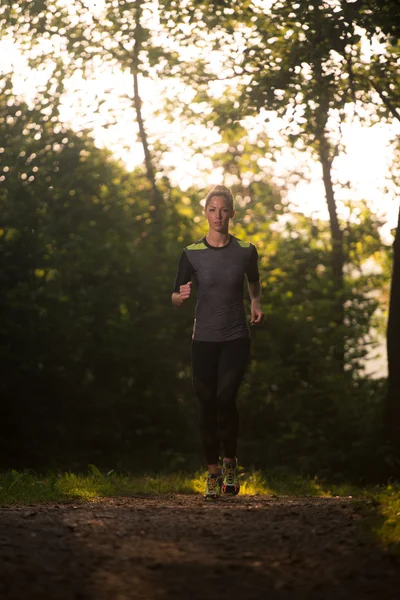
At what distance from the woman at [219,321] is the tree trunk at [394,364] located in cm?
521

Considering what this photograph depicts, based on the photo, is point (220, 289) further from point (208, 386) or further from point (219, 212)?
point (208, 386)

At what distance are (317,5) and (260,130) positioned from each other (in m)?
4.38

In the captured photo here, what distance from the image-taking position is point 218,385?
7863mm

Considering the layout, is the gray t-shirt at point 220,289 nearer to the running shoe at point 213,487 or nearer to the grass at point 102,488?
the running shoe at point 213,487

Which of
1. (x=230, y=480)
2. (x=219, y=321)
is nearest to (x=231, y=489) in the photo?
(x=230, y=480)

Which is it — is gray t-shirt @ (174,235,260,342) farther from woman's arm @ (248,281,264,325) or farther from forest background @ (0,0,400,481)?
forest background @ (0,0,400,481)

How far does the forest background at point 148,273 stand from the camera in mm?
14055

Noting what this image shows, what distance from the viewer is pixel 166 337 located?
1554 centimetres

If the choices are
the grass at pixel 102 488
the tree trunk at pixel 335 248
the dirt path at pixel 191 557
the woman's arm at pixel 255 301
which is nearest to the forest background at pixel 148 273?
the tree trunk at pixel 335 248

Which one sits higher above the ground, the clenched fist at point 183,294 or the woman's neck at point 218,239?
Answer: the woman's neck at point 218,239

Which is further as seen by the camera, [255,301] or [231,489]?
[255,301]

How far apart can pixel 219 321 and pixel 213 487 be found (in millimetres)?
1335

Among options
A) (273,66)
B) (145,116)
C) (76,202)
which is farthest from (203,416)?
(145,116)

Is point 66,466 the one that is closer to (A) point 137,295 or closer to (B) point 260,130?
(A) point 137,295
